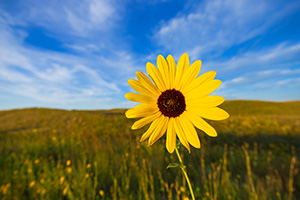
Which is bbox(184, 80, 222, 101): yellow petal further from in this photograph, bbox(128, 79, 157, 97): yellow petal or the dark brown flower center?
bbox(128, 79, 157, 97): yellow petal

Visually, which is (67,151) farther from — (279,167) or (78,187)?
(279,167)

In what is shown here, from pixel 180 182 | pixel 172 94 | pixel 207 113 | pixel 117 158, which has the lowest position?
pixel 180 182

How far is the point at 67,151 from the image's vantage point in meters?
4.70

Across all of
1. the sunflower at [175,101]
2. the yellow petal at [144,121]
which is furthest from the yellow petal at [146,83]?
the yellow petal at [144,121]

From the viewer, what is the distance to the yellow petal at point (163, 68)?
0.74 metres

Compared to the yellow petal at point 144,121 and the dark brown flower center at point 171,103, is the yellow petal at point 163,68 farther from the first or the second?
→ the yellow petal at point 144,121

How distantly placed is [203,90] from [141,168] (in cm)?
305

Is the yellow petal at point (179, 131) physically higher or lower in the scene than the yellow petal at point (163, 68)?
lower

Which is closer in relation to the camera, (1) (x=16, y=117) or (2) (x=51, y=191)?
(2) (x=51, y=191)

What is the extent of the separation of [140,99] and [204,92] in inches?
11.9

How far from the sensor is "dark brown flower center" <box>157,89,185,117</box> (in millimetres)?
797

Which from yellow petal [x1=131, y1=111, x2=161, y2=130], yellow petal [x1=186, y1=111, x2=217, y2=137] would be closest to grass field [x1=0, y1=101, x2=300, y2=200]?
yellow petal [x1=131, y1=111, x2=161, y2=130]

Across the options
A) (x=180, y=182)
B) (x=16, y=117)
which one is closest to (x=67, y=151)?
(x=180, y=182)

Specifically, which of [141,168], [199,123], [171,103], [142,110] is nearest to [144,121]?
[142,110]
